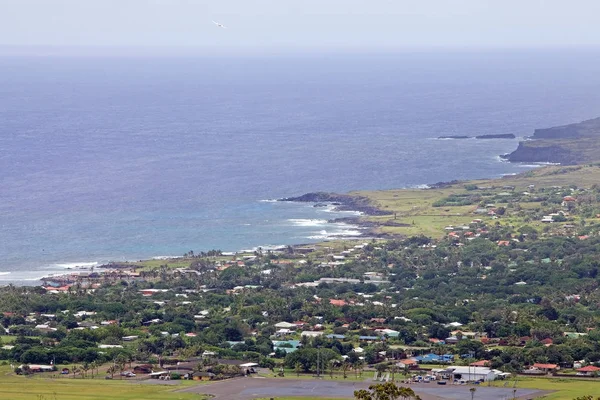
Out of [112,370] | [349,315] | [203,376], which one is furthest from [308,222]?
[112,370]

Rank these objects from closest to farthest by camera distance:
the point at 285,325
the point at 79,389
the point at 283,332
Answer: the point at 79,389 → the point at 283,332 → the point at 285,325

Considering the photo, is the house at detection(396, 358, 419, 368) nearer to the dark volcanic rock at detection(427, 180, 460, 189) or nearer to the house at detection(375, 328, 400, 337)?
the house at detection(375, 328, 400, 337)

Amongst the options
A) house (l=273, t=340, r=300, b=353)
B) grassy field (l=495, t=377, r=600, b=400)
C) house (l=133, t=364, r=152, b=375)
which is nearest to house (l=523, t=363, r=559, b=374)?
grassy field (l=495, t=377, r=600, b=400)

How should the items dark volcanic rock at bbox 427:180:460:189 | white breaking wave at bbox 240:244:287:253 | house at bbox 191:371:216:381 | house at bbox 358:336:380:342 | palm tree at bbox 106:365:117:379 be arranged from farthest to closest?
dark volcanic rock at bbox 427:180:460:189, white breaking wave at bbox 240:244:287:253, house at bbox 358:336:380:342, palm tree at bbox 106:365:117:379, house at bbox 191:371:216:381

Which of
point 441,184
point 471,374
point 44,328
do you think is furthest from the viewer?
point 441,184

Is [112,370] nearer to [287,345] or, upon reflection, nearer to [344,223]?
[287,345]

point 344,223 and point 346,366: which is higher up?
point 344,223

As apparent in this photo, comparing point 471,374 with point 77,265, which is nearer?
point 471,374
